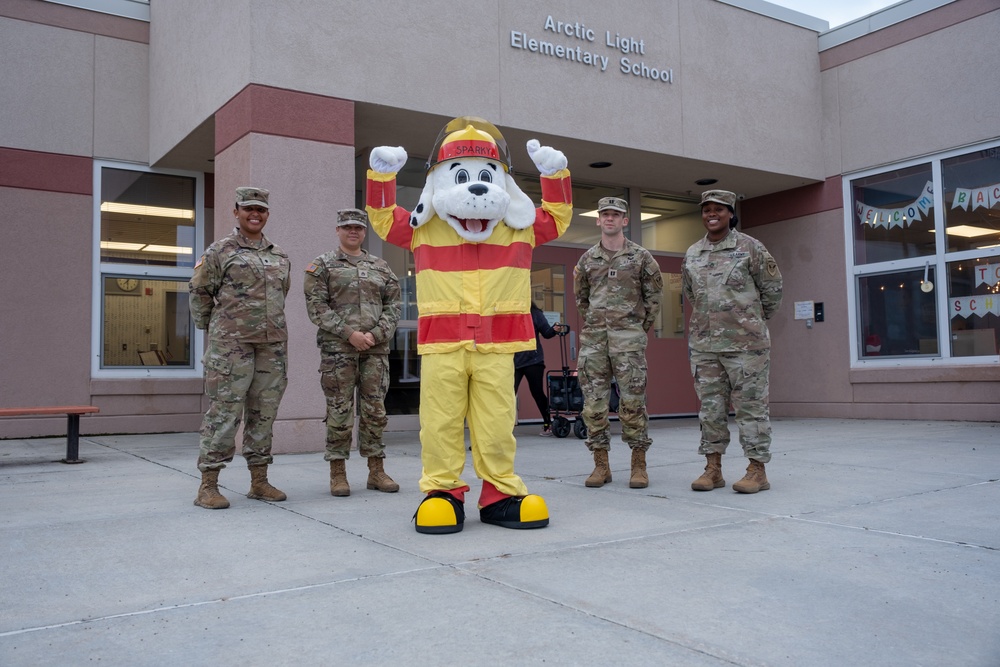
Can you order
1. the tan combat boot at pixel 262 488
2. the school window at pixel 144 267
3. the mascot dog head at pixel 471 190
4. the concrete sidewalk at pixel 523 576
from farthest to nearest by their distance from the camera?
1. the school window at pixel 144 267
2. the tan combat boot at pixel 262 488
3. the mascot dog head at pixel 471 190
4. the concrete sidewalk at pixel 523 576

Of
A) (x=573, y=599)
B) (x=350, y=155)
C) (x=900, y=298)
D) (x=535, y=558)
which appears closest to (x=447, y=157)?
(x=535, y=558)

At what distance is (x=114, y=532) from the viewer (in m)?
4.16

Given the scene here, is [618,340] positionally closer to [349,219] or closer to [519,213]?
[519,213]

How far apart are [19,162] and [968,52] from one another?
10923mm

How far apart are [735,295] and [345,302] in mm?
2556

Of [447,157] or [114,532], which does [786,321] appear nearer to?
[447,157]

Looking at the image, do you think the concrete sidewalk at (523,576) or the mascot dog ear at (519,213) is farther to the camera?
the mascot dog ear at (519,213)

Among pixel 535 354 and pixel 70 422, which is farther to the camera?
pixel 535 354

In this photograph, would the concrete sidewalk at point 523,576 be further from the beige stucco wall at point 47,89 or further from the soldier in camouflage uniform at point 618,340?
the beige stucco wall at point 47,89

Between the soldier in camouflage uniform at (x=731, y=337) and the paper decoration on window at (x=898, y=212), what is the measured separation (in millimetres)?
6161

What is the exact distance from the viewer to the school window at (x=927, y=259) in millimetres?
9812

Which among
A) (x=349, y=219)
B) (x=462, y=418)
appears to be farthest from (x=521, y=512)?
(x=349, y=219)

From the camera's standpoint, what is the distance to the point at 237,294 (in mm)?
5086

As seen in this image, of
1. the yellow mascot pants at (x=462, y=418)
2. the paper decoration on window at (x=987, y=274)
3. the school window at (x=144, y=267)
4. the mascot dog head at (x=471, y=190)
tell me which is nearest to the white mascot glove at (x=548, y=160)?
the mascot dog head at (x=471, y=190)
